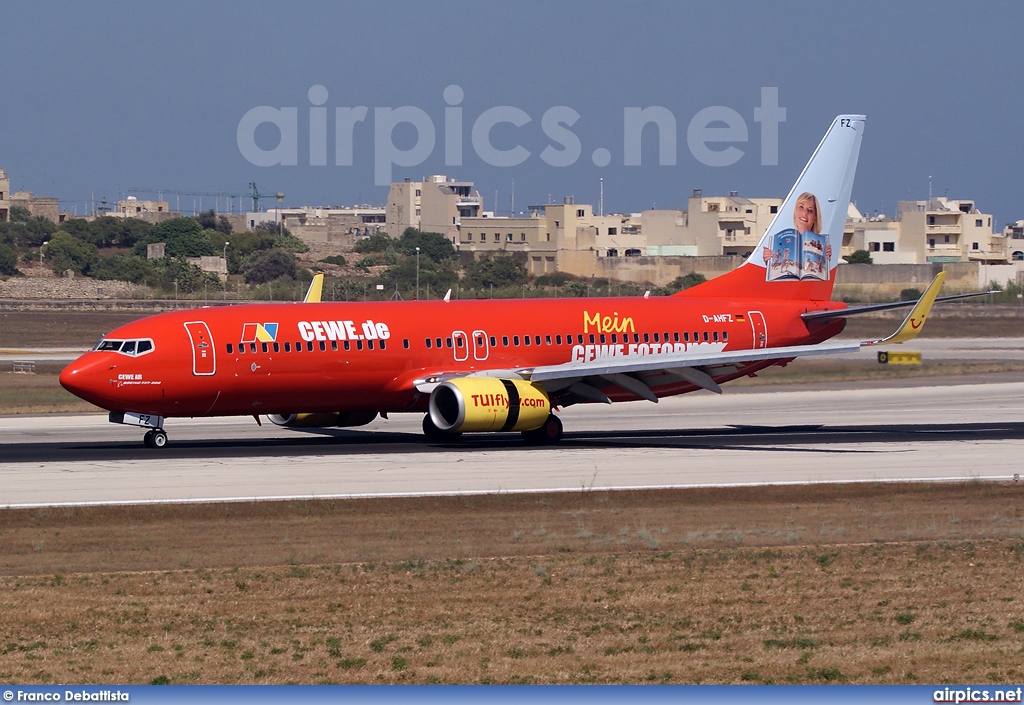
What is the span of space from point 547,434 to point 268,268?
396 ft

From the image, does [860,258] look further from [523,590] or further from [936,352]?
[523,590]

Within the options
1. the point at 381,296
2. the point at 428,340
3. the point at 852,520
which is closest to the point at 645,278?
the point at 381,296

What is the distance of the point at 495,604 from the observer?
59.4 ft

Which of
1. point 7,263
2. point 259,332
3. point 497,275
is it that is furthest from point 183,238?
point 259,332

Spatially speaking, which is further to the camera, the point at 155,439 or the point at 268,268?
the point at 268,268

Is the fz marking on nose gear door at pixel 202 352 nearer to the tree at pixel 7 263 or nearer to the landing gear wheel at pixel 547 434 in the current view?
the landing gear wheel at pixel 547 434

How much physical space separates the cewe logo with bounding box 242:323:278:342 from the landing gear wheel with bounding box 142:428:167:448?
3.77 m

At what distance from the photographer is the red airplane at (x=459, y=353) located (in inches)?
1449

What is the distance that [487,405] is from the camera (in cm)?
3738

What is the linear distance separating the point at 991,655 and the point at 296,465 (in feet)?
70.7

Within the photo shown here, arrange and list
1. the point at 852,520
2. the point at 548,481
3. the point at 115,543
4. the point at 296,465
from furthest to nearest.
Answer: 1. the point at 296,465
2. the point at 548,481
3. the point at 852,520
4. the point at 115,543

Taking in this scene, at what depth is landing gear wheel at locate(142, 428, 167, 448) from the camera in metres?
38.0

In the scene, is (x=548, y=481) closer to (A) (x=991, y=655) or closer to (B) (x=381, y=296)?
(A) (x=991, y=655)

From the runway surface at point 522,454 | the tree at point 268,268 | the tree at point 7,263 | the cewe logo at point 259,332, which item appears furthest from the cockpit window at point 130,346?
the tree at point 7,263
